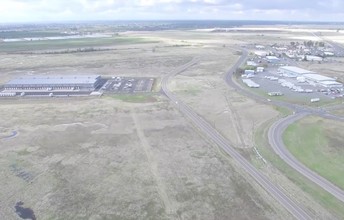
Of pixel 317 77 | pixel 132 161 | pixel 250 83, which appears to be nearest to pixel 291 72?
pixel 317 77

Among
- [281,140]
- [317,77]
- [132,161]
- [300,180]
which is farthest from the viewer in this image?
[317,77]

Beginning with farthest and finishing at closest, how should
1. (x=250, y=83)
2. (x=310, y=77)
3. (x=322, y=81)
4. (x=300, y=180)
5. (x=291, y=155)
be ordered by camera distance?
(x=310, y=77), (x=250, y=83), (x=322, y=81), (x=291, y=155), (x=300, y=180)

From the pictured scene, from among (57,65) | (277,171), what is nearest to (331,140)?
(277,171)

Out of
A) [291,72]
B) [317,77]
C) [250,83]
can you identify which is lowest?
[250,83]

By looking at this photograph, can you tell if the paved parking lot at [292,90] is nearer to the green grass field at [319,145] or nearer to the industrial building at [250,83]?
the industrial building at [250,83]

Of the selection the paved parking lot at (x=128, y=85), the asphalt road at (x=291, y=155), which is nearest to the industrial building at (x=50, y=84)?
the paved parking lot at (x=128, y=85)

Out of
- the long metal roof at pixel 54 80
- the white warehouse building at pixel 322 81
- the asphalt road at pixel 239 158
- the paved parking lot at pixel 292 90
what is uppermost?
the long metal roof at pixel 54 80

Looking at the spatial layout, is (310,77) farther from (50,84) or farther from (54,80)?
(50,84)

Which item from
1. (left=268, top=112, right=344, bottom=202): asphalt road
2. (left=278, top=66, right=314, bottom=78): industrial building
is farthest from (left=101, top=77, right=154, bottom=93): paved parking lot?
(left=278, top=66, right=314, bottom=78): industrial building
